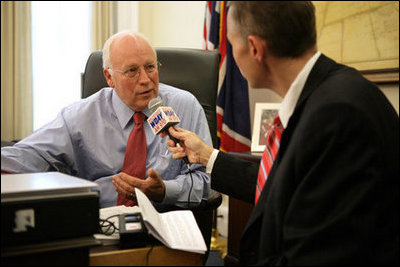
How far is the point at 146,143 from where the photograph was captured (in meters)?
1.84

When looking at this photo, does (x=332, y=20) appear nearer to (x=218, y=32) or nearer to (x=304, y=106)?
(x=218, y=32)

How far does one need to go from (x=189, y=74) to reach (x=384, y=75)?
3.67 ft

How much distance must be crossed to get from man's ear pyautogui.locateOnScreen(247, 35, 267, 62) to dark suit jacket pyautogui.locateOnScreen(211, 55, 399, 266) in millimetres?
182

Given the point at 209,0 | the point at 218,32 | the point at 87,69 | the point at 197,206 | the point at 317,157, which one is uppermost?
the point at 209,0

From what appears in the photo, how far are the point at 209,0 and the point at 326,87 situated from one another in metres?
2.51

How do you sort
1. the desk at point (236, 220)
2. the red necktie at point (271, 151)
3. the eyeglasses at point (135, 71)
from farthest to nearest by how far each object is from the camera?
the desk at point (236, 220) → the eyeglasses at point (135, 71) → the red necktie at point (271, 151)

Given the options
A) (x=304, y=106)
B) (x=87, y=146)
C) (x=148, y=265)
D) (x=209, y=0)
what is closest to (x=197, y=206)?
(x=87, y=146)

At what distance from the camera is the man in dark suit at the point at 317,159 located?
2.76ft

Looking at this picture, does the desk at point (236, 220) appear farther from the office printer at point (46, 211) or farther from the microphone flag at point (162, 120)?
the office printer at point (46, 211)

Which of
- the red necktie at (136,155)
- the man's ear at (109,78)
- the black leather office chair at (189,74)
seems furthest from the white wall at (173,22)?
the red necktie at (136,155)

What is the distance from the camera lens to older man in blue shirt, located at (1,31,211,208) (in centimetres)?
178

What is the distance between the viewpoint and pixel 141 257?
3.32 ft

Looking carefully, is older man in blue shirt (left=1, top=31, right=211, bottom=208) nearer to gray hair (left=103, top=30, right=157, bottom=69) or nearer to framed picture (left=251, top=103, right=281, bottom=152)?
gray hair (left=103, top=30, right=157, bottom=69)

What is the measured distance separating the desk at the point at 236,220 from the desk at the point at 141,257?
1463 millimetres
